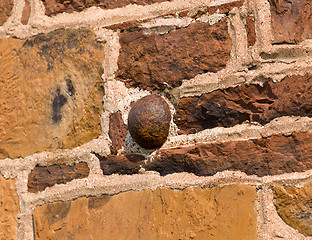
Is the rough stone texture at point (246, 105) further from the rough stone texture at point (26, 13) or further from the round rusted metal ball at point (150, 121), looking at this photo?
the rough stone texture at point (26, 13)

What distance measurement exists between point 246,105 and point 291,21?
0.64 ft

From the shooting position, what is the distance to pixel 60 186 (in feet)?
3.31

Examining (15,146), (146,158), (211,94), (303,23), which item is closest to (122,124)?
(146,158)

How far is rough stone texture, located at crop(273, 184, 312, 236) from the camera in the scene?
80 cm

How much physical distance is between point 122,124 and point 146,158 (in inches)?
3.9

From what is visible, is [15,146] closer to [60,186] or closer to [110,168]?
[60,186]

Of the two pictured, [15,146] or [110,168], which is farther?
[15,146]

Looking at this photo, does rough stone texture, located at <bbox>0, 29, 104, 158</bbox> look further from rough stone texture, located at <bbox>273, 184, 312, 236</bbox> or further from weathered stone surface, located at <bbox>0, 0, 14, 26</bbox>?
rough stone texture, located at <bbox>273, 184, 312, 236</bbox>

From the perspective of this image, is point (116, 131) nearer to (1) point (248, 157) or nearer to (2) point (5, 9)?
(1) point (248, 157)

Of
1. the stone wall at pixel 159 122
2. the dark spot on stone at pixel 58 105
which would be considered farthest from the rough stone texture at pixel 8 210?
the dark spot on stone at pixel 58 105

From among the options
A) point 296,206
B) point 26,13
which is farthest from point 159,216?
point 26,13

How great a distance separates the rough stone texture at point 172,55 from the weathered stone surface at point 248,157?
0.16 metres

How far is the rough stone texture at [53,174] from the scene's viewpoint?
991 millimetres

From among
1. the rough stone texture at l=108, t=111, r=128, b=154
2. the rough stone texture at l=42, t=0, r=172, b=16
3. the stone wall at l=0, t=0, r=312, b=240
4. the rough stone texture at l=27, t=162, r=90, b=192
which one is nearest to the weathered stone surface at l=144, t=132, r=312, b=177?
the stone wall at l=0, t=0, r=312, b=240
